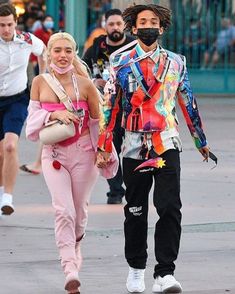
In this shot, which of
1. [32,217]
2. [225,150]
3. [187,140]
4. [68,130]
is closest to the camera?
[68,130]

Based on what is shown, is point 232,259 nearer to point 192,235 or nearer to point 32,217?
point 192,235

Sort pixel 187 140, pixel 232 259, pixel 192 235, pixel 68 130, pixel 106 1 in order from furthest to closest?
pixel 106 1, pixel 187 140, pixel 192 235, pixel 232 259, pixel 68 130

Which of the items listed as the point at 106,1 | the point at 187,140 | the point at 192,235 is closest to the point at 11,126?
the point at 192,235

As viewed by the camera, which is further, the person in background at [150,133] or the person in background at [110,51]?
the person in background at [110,51]

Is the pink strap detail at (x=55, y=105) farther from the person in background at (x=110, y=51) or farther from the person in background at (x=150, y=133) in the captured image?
the person in background at (x=110, y=51)

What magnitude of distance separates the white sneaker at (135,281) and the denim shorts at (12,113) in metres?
3.39

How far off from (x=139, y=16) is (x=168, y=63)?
14.3 inches

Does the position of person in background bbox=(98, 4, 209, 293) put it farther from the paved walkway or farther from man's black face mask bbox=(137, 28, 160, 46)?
the paved walkway

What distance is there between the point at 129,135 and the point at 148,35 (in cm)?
65

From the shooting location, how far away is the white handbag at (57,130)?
7676 mm

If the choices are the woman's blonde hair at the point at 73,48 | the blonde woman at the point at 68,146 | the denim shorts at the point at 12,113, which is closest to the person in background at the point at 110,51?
the denim shorts at the point at 12,113

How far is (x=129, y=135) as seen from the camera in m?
7.73

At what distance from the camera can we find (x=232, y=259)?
8.80 metres

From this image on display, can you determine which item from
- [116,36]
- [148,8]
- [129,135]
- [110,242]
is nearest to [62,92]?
[129,135]
